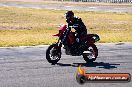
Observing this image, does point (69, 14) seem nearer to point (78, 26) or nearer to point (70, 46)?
point (78, 26)

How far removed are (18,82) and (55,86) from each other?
1.14 metres

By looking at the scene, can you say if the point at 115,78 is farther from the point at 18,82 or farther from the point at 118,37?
the point at 118,37

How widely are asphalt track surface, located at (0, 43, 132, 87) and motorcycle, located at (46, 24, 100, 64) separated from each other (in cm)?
26

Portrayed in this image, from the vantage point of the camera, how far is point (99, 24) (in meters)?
32.1

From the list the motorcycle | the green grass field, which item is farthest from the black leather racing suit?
the green grass field

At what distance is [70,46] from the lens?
14.6m

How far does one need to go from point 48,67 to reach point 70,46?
4.73 feet

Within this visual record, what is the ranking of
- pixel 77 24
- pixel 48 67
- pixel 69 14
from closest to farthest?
pixel 48 67
pixel 69 14
pixel 77 24

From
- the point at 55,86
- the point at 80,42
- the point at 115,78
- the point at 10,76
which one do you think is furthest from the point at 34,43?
the point at 115,78

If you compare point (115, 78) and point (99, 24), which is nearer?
point (115, 78)

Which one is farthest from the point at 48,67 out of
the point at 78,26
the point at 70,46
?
the point at 78,26

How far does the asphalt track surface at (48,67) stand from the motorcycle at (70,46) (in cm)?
26

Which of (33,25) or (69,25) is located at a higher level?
(69,25)

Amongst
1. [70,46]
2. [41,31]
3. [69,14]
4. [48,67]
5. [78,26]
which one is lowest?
[41,31]
